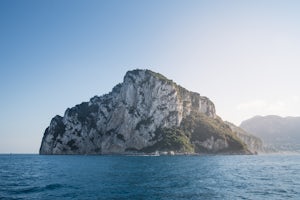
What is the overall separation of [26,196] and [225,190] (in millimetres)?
31345

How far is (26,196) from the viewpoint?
45438mm

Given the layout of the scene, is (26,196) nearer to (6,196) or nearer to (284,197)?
(6,196)

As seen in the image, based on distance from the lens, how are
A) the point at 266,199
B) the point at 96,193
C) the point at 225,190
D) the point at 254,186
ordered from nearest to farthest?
the point at 266,199, the point at 96,193, the point at 225,190, the point at 254,186

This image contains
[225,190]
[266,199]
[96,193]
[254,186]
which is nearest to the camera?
[266,199]

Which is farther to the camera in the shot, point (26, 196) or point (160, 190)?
point (160, 190)

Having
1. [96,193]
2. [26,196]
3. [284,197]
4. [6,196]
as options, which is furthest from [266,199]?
[6,196]

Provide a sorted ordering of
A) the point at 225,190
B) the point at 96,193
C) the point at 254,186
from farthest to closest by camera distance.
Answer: the point at 254,186 < the point at 225,190 < the point at 96,193

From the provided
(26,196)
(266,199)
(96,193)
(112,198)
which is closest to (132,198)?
(112,198)

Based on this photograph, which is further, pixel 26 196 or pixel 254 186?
pixel 254 186

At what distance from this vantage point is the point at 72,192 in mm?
48500

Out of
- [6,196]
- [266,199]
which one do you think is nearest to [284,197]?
[266,199]

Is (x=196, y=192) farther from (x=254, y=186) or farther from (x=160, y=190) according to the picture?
(x=254, y=186)

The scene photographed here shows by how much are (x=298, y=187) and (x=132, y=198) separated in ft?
99.6

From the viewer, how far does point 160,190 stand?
49.9 m
